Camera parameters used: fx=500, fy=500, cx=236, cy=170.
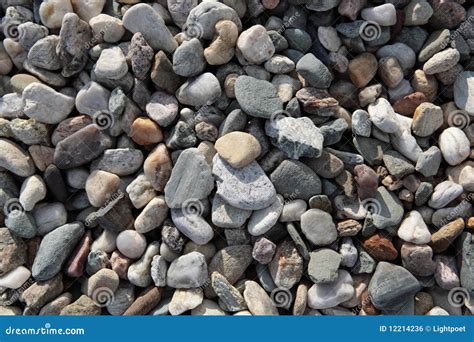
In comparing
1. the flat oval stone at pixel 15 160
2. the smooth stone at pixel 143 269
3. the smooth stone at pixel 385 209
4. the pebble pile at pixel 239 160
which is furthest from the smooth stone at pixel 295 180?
the flat oval stone at pixel 15 160

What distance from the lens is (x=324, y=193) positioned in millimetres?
1936

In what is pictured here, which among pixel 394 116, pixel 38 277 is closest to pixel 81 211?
pixel 38 277

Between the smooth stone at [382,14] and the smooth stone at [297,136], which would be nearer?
the smooth stone at [297,136]

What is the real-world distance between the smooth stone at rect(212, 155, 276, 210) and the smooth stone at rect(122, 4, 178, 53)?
51cm

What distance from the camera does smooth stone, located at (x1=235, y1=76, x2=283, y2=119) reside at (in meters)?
1.88

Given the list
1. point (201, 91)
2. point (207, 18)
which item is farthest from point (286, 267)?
point (207, 18)

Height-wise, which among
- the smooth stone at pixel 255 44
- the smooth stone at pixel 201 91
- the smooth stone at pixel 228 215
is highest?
the smooth stone at pixel 255 44

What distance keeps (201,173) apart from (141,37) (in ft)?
1.89

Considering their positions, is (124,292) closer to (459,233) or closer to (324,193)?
(324,193)

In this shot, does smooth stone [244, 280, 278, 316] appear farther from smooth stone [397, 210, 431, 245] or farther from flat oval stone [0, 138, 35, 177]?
flat oval stone [0, 138, 35, 177]

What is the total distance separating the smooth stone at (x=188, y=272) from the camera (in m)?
1.85

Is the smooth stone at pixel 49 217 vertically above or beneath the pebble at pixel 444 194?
beneath

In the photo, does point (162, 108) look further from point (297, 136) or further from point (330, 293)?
point (330, 293)

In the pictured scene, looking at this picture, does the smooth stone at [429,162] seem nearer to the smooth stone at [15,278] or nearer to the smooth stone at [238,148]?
the smooth stone at [238,148]
